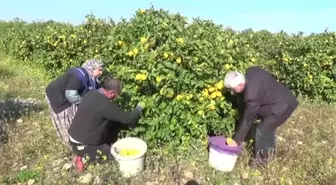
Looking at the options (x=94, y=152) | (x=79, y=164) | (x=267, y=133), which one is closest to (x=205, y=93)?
(x=267, y=133)

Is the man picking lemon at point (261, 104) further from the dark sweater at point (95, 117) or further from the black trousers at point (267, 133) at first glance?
the dark sweater at point (95, 117)

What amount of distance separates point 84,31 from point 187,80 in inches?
236

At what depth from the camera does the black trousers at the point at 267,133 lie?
4.56 metres

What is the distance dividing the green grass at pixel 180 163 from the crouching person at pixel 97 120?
204 mm

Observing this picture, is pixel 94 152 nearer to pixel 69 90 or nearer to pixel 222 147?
pixel 69 90

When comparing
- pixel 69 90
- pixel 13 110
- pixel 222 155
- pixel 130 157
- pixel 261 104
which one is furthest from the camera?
pixel 13 110

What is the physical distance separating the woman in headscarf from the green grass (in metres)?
0.40

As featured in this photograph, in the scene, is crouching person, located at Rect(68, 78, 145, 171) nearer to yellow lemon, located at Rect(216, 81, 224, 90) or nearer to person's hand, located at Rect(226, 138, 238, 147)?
yellow lemon, located at Rect(216, 81, 224, 90)

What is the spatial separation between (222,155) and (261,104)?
0.74 metres

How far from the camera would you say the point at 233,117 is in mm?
4977

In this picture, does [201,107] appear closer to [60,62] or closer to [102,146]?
[102,146]

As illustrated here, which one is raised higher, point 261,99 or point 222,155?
point 261,99

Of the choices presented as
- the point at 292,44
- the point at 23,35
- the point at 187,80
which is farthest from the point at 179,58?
the point at 23,35

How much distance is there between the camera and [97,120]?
4496 mm
